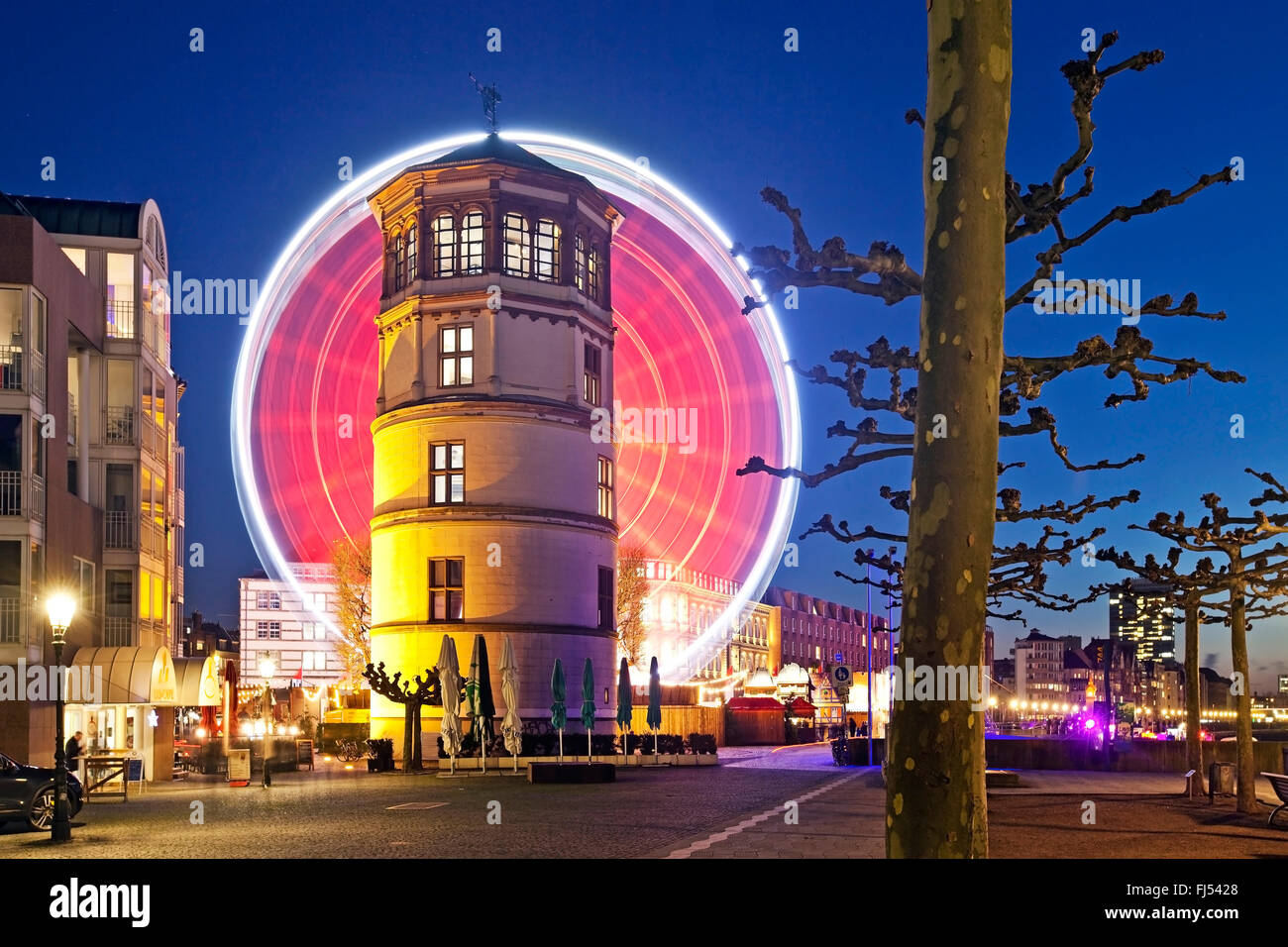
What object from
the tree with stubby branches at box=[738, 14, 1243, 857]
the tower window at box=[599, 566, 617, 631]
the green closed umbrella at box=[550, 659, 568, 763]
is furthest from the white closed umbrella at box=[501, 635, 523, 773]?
the tree with stubby branches at box=[738, 14, 1243, 857]

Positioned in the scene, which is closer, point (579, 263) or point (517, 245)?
point (517, 245)

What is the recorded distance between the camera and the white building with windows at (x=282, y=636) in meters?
160

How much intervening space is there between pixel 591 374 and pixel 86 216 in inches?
880

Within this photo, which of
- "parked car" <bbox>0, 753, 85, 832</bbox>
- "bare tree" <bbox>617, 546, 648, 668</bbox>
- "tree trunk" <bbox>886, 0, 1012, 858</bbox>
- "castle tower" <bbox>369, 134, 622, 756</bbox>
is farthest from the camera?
"bare tree" <bbox>617, 546, 648, 668</bbox>

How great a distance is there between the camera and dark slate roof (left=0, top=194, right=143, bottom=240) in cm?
4916

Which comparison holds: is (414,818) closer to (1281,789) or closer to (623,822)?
(623,822)

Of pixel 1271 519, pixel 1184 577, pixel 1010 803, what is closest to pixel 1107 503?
pixel 1184 577

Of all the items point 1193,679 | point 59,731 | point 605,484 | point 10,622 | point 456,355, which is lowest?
point 1193,679

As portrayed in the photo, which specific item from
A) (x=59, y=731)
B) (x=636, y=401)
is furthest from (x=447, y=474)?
(x=59, y=731)

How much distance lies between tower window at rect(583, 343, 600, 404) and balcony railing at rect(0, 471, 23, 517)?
94.5ft

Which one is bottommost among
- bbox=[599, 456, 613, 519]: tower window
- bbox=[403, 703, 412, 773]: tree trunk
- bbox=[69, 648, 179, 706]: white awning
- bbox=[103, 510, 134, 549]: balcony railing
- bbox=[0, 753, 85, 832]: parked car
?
bbox=[403, 703, 412, 773]: tree trunk

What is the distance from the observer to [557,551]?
200 feet

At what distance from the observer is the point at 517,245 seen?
203 feet

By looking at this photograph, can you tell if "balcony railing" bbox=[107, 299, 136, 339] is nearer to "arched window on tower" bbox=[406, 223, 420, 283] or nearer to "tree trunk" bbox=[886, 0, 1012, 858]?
"arched window on tower" bbox=[406, 223, 420, 283]
